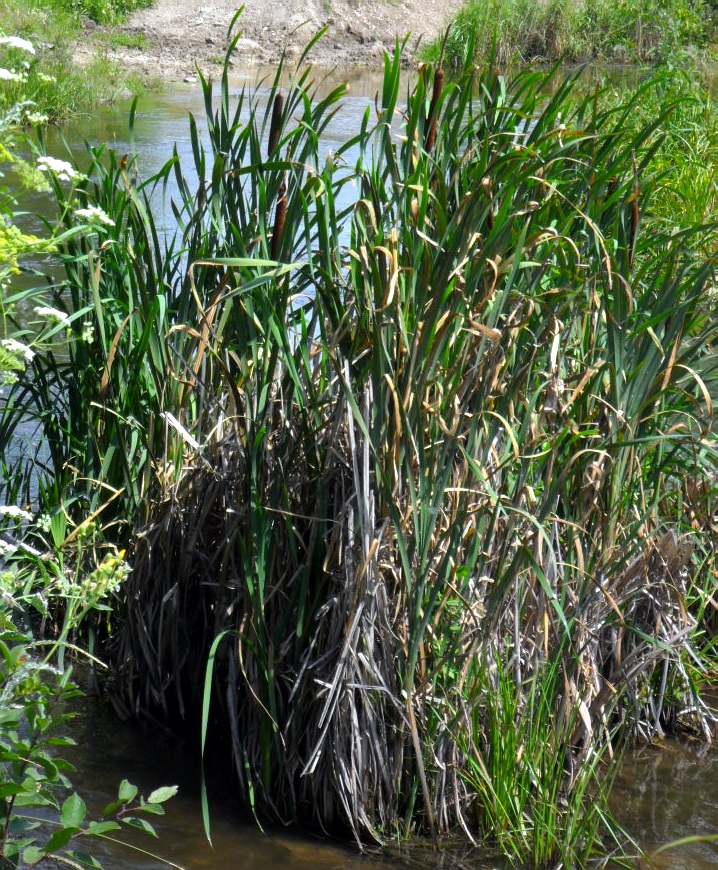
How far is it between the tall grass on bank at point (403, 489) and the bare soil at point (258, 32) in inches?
467

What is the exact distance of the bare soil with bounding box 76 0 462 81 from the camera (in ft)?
47.6

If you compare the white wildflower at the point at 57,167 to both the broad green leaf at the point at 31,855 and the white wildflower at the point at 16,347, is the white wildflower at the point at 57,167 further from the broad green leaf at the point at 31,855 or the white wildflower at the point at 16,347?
the broad green leaf at the point at 31,855

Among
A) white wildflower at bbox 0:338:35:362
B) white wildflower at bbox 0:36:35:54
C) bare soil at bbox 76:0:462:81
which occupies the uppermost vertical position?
white wildflower at bbox 0:36:35:54

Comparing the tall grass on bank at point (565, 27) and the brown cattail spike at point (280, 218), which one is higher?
the brown cattail spike at point (280, 218)

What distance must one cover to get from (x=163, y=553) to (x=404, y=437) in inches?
27.4

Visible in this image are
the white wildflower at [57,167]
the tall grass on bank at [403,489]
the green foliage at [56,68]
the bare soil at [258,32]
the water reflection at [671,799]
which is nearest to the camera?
the white wildflower at [57,167]

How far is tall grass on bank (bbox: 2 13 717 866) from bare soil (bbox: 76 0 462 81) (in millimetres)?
11866

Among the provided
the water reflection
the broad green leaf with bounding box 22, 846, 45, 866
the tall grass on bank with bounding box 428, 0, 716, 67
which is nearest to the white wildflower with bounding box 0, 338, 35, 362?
the broad green leaf with bounding box 22, 846, 45, 866

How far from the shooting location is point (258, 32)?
677 inches

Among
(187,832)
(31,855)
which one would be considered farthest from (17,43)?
(187,832)

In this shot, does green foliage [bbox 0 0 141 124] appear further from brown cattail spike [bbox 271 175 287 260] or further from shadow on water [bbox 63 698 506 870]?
shadow on water [bbox 63 698 506 870]

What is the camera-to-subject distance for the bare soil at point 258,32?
14.5 metres

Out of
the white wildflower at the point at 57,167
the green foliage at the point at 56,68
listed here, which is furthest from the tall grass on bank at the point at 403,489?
the green foliage at the point at 56,68

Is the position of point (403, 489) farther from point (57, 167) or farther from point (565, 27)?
point (565, 27)
